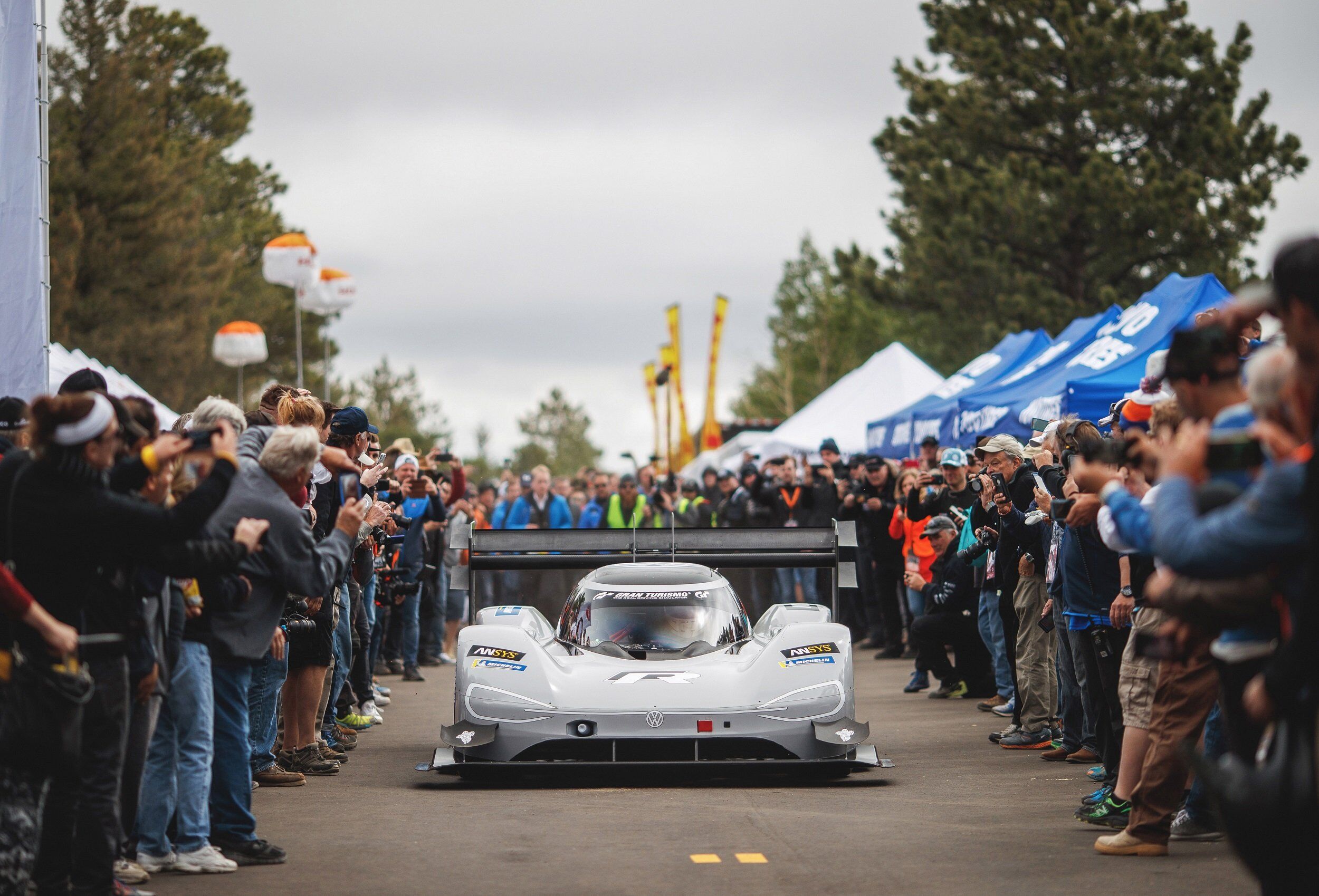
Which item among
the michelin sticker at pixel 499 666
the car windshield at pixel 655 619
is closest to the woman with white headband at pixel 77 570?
the michelin sticker at pixel 499 666

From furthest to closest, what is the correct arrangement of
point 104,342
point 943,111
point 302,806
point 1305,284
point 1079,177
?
point 104,342, point 943,111, point 1079,177, point 302,806, point 1305,284

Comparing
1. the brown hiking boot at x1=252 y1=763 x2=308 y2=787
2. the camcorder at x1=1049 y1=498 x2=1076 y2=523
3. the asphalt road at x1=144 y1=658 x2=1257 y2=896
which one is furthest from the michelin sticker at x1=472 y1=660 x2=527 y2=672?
the camcorder at x1=1049 y1=498 x2=1076 y2=523

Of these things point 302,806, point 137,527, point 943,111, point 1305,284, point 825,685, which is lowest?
point 302,806

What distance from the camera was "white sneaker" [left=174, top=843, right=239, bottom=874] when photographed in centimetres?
655

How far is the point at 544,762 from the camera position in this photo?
8.82 meters

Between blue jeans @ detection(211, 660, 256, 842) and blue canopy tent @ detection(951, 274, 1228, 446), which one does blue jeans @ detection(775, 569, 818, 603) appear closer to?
blue canopy tent @ detection(951, 274, 1228, 446)

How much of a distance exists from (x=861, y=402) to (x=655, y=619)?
17.0 m

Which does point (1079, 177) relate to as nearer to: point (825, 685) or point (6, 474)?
point (825, 685)

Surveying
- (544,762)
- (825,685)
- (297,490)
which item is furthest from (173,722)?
(825,685)

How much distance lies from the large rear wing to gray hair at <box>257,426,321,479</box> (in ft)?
12.7

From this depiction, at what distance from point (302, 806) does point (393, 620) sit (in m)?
9.24

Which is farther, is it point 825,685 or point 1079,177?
point 1079,177

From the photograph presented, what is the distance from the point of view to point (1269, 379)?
170 inches

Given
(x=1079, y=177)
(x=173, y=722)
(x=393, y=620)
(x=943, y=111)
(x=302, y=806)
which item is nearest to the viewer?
(x=173, y=722)
